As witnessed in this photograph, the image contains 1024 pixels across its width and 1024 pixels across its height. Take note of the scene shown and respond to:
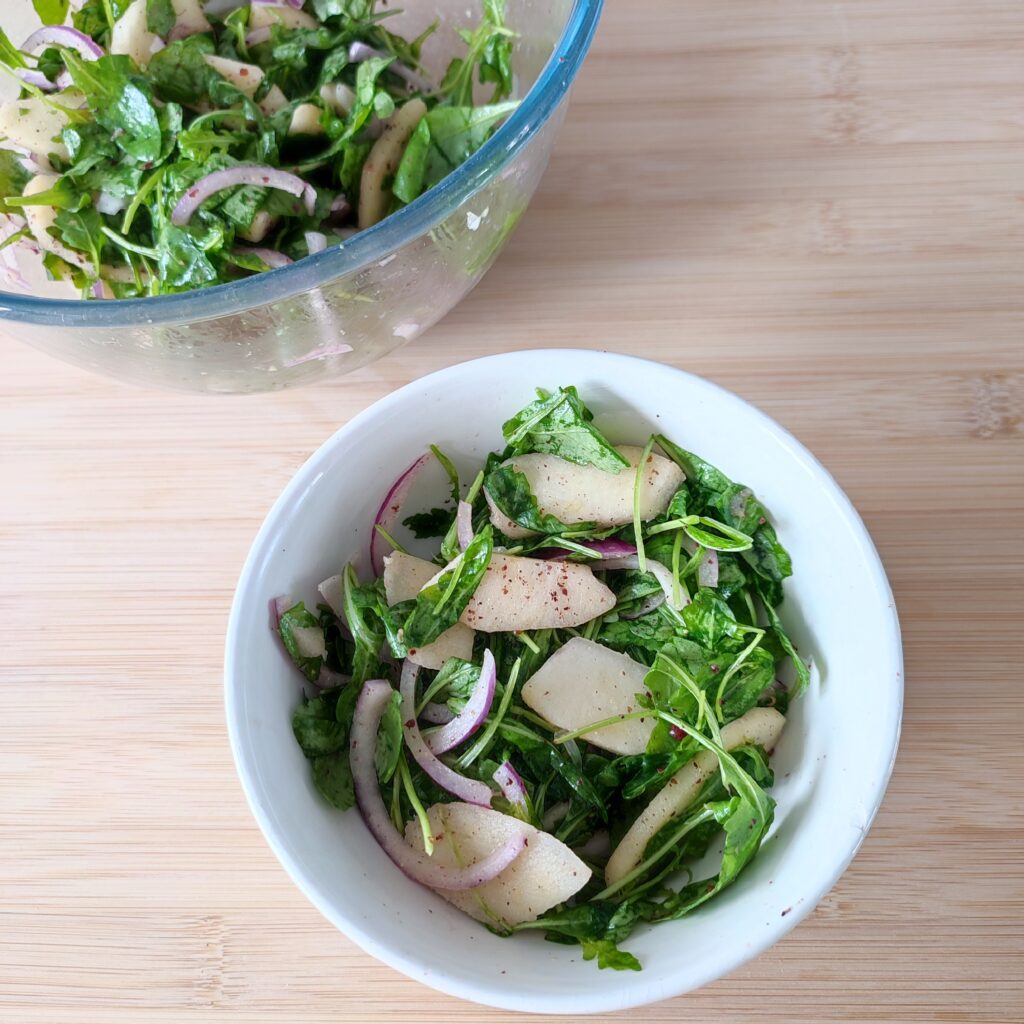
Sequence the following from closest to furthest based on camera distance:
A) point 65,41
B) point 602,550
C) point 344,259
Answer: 1. point 344,259
2. point 602,550
3. point 65,41

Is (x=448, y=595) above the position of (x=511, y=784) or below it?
above

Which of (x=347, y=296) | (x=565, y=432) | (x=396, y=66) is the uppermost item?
(x=396, y=66)

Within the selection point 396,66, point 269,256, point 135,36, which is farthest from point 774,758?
point 135,36

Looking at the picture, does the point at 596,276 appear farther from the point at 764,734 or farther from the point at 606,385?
the point at 764,734

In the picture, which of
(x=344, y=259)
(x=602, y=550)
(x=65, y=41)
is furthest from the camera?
(x=65, y=41)

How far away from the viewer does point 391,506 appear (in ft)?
2.91

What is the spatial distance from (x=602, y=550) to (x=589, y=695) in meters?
0.13

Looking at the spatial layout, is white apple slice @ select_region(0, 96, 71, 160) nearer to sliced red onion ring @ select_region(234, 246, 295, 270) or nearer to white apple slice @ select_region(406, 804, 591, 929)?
sliced red onion ring @ select_region(234, 246, 295, 270)

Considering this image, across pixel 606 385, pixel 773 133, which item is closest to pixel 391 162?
pixel 606 385

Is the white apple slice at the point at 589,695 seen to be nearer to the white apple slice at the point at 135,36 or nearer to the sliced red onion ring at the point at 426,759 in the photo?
the sliced red onion ring at the point at 426,759

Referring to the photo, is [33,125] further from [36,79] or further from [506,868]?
[506,868]

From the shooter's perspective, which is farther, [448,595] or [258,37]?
[258,37]

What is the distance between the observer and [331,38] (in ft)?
3.19

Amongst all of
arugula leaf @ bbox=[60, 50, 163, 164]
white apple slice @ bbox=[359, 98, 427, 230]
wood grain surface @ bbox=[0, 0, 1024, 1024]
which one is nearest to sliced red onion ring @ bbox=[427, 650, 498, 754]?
wood grain surface @ bbox=[0, 0, 1024, 1024]
